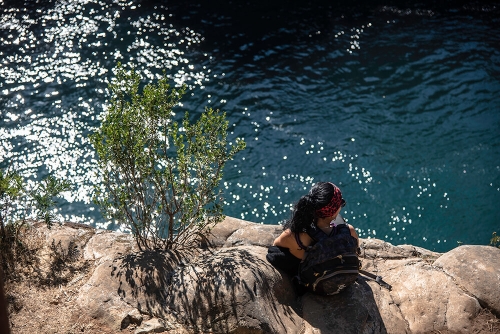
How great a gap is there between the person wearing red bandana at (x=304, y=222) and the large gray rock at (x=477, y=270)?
1.26 meters

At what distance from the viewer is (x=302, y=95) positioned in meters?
11.6

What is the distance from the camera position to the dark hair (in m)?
4.57

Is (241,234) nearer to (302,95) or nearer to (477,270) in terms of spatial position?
(477,270)

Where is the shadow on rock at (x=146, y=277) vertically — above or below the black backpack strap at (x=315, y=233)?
below

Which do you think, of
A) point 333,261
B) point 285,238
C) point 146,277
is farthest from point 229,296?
point 333,261

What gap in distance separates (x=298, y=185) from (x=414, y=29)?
22.7 ft

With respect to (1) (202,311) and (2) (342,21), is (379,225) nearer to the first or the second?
(1) (202,311)

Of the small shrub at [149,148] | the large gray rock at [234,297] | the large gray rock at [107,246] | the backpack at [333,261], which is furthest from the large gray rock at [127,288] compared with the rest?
the backpack at [333,261]

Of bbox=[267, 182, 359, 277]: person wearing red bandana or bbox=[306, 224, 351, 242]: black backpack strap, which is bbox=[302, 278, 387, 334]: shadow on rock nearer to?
bbox=[267, 182, 359, 277]: person wearing red bandana

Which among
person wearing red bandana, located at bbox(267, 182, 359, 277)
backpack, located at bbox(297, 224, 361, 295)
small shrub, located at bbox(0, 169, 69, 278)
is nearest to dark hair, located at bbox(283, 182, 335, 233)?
person wearing red bandana, located at bbox(267, 182, 359, 277)

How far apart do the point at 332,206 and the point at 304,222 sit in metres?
0.32

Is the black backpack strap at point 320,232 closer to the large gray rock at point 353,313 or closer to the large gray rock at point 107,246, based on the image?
the large gray rock at point 353,313

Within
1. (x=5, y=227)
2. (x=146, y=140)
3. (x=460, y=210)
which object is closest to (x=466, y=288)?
(x=146, y=140)

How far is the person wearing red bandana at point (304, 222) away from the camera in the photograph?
459 centimetres
